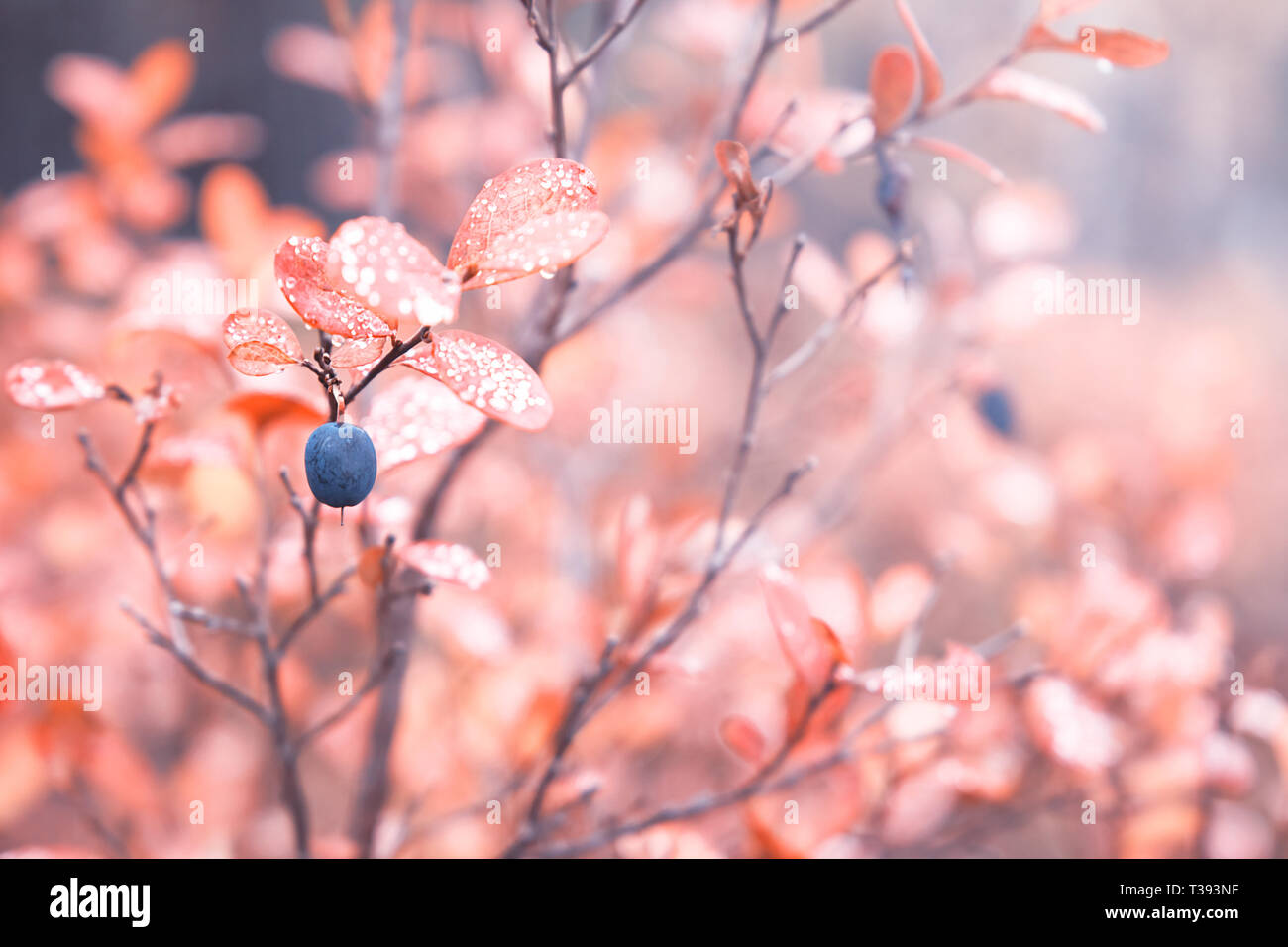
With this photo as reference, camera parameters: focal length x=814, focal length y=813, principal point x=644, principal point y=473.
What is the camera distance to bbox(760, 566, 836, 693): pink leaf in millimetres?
509

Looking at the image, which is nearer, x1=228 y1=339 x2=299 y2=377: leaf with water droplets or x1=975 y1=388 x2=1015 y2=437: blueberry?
x1=228 y1=339 x2=299 y2=377: leaf with water droplets

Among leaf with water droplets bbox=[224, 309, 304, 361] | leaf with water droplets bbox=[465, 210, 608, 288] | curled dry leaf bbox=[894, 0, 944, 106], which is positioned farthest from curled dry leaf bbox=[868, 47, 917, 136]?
leaf with water droplets bbox=[224, 309, 304, 361]

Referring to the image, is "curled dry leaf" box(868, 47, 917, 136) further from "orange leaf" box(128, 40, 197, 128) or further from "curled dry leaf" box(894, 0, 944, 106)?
"orange leaf" box(128, 40, 197, 128)

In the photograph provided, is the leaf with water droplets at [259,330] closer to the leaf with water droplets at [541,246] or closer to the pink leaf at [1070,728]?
the leaf with water droplets at [541,246]

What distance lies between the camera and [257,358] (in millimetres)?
351

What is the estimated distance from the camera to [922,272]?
4.08ft

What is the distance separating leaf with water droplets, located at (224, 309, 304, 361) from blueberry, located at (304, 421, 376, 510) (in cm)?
4

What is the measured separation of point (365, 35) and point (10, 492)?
0.68 meters

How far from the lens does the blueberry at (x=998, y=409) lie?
0.79 m

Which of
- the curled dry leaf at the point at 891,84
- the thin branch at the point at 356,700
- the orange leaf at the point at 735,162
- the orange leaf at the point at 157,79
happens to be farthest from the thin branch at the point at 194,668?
the orange leaf at the point at 157,79

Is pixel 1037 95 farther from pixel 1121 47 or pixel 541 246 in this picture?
pixel 541 246

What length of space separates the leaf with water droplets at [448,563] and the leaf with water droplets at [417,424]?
0.05 metres

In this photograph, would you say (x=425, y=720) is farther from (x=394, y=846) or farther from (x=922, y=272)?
(x=922, y=272)
